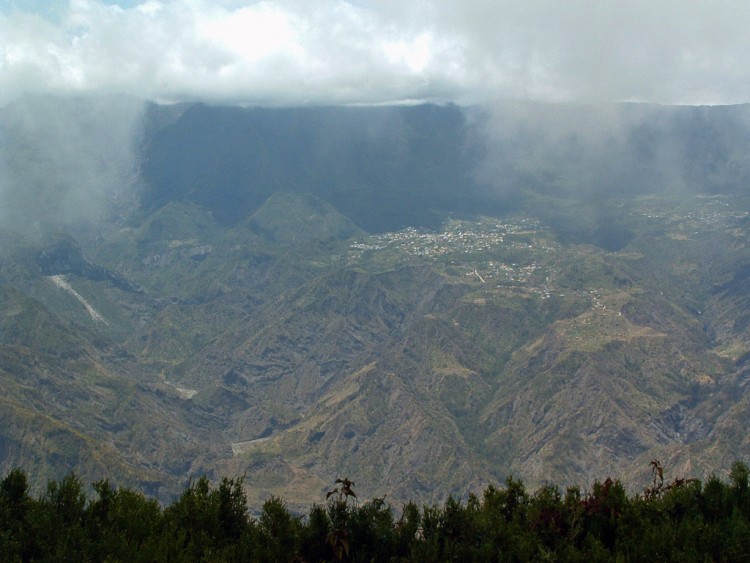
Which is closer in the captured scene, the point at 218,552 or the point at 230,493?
the point at 218,552

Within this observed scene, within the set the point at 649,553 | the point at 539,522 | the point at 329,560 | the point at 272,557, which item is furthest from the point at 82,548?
the point at 649,553

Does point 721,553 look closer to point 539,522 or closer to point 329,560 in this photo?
point 539,522

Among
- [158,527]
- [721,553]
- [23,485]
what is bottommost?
[721,553]

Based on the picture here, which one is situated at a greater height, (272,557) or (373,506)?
(373,506)

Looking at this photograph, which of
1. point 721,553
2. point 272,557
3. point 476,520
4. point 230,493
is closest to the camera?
point 721,553

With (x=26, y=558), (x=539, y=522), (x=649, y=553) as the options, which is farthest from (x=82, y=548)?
(x=649, y=553)

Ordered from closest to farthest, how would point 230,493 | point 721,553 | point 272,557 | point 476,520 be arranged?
1. point 721,553
2. point 272,557
3. point 476,520
4. point 230,493
